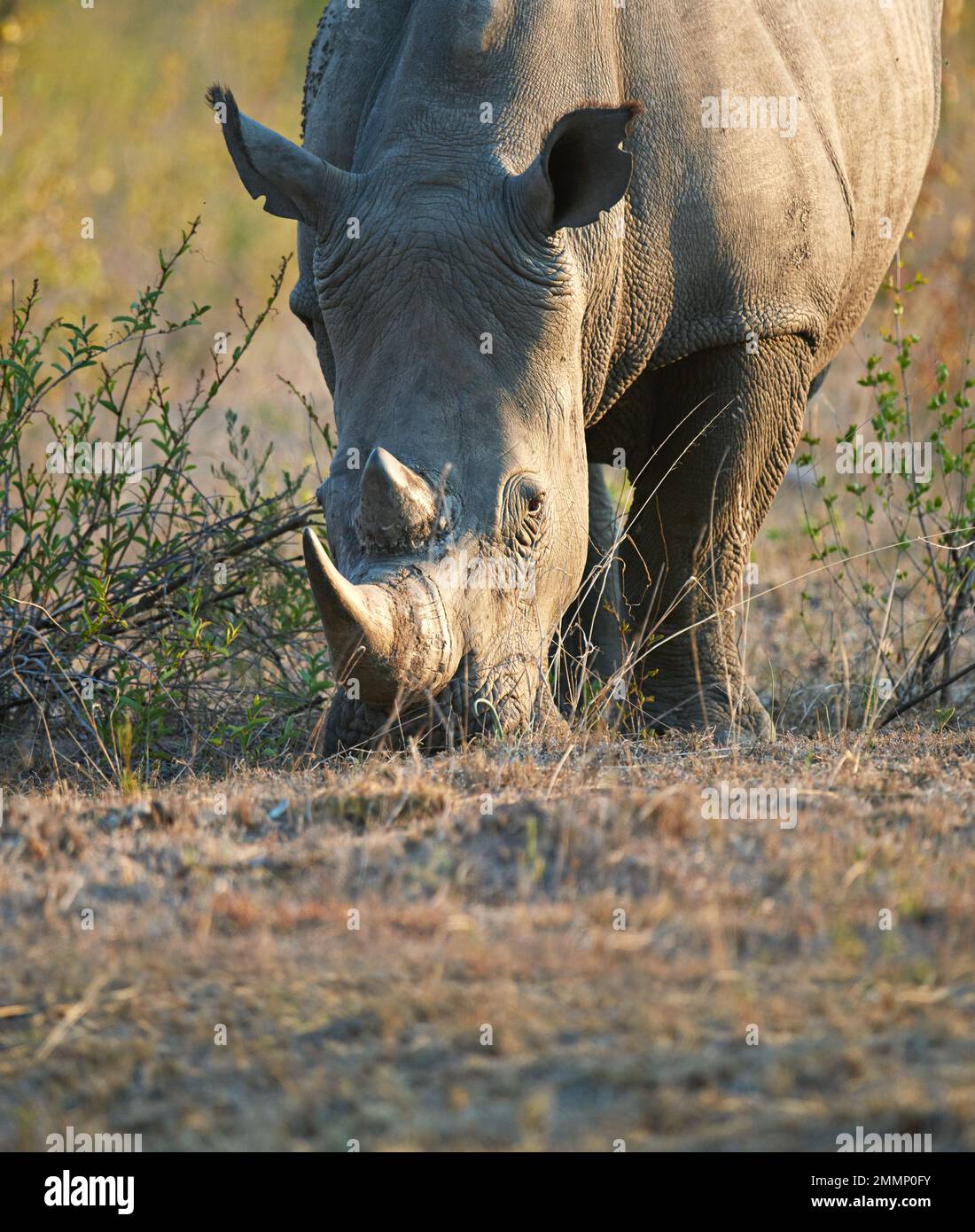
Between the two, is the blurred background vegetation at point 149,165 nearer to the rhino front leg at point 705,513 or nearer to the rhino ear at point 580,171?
the rhino front leg at point 705,513

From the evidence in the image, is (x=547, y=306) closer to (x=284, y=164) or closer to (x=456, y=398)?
(x=456, y=398)

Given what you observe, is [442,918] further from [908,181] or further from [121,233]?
[121,233]

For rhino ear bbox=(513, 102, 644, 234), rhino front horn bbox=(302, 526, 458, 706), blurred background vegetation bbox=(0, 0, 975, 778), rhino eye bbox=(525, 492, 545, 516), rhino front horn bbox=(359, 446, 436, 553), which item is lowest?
rhino front horn bbox=(302, 526, 458, 706)

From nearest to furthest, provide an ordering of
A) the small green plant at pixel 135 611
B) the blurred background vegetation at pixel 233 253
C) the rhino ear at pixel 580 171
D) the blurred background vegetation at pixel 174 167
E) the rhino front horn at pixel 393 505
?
1. the rhino front horn at pixel 393 505
2. the rhino ear at pixel 580 171
3. the small green plant at pixel 135 611
4. the blurred background vegetation at pixel 233 253
5. the blurred background vegetation at pixel 174 167

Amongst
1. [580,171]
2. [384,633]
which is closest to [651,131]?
[580,171]

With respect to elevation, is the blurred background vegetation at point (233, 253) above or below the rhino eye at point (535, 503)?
above

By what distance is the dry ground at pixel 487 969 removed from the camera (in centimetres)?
285

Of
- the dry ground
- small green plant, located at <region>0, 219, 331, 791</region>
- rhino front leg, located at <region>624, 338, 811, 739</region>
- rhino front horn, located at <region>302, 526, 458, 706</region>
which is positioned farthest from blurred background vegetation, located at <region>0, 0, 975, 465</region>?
the dry ground

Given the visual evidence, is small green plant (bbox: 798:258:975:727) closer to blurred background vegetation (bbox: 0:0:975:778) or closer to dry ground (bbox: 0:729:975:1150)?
blurred background vegetation (bbox: 0:0:975:778)

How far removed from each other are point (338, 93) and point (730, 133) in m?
1.29

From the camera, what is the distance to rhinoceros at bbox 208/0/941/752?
4.70 m

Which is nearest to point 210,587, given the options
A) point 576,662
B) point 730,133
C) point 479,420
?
point 576,662

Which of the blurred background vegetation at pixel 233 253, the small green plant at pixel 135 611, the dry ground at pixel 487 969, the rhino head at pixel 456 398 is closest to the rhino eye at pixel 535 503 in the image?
the rhino head at pixel 456 398

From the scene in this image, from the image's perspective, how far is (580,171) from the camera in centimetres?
490
